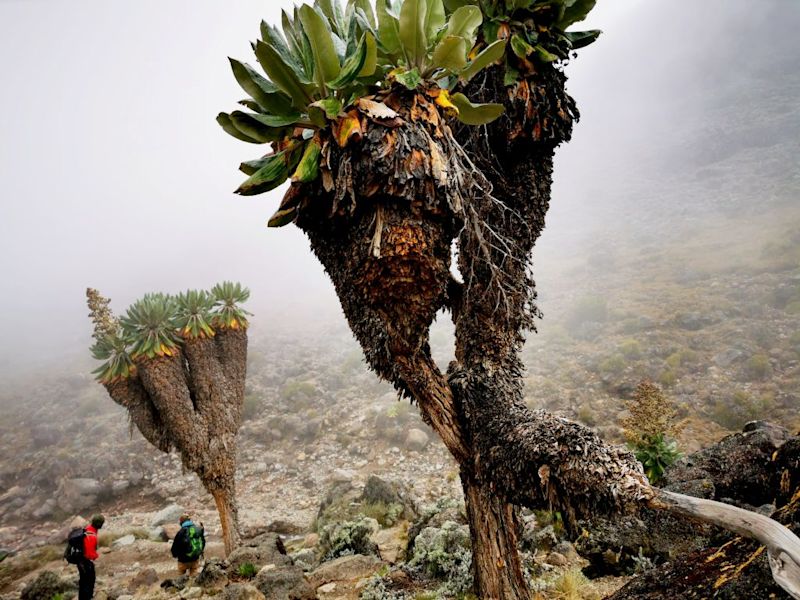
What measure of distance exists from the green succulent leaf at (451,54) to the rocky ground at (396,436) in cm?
561

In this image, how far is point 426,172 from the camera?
8.91ft

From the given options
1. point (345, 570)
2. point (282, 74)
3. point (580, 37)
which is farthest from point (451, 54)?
point (345, 570)

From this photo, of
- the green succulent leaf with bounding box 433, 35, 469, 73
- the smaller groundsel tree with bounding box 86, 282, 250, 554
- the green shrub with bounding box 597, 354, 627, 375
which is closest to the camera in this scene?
the green succulent leaf with bounding box 433, 35, 469, 73

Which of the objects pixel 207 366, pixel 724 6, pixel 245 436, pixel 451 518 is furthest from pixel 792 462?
pixel 724 6

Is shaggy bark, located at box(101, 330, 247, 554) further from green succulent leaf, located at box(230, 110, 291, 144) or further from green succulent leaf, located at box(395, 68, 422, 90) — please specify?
green succulent leaf, located at box(395, 68, 422, 90)

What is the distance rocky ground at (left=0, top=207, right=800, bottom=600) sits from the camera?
6.33 m

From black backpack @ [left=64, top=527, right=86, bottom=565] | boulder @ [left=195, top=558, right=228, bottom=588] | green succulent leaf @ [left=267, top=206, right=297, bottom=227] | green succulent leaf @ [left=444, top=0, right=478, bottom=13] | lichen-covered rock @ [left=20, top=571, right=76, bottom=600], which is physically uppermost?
green succulent leaf @ [left=444, top=0, right=478, bottom=13]

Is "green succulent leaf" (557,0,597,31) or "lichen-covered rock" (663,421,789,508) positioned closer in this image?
"green succulent leaf" (557,0,597,31)

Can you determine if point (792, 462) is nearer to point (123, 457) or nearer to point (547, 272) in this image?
point (123, 457)

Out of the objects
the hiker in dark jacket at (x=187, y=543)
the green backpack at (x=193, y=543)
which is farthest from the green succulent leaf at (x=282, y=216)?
the green backpack at (x=193, y=543)

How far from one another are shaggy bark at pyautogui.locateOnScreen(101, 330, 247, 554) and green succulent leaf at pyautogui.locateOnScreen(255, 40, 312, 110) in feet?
26.9

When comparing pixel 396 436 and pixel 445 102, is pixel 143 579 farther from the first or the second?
pixel 445 102

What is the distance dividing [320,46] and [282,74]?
0.30 metres

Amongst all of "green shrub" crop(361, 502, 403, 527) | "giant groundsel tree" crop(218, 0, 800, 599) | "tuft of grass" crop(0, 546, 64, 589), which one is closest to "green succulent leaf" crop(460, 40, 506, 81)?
"giant groundsel tree" crop(218, 0, 800, 599)
